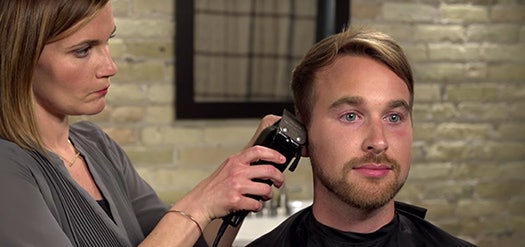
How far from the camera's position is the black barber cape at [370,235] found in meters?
1.79

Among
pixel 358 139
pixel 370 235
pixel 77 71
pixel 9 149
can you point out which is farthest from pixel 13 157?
pixel 370 235

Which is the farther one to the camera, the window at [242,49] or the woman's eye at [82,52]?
the window at [242,49]

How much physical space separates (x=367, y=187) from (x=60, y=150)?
65 centimetres

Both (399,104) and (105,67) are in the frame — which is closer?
(105,67)

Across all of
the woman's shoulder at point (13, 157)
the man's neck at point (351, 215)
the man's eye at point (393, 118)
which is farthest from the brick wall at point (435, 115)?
the woman's shoulder at point (13, 157)

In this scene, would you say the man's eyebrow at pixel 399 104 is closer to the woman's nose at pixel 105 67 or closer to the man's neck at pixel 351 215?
the man's neck at pixel 351 215

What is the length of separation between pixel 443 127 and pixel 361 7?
2.18ft

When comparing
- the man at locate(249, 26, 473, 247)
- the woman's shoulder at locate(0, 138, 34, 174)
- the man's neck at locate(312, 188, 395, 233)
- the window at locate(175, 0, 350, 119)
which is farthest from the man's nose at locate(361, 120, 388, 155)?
the window at locate(175, 0, 350, 119)

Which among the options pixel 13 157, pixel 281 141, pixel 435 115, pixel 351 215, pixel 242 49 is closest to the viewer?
pixel 13 157

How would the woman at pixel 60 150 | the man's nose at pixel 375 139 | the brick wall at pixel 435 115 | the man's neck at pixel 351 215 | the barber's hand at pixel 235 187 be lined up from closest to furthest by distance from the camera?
the woman at pixel 60 150 < the barber's hand at pixel 235 187 < the man's nose at pixel 375 139 < the man's neck at pixel 351 215 < the brick wall at pixel 435 115

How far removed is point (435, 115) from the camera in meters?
3.48

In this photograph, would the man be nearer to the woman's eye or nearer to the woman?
the woman

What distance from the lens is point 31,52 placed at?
4.58 feet

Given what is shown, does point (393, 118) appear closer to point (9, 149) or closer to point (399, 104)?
point (399, 104)
